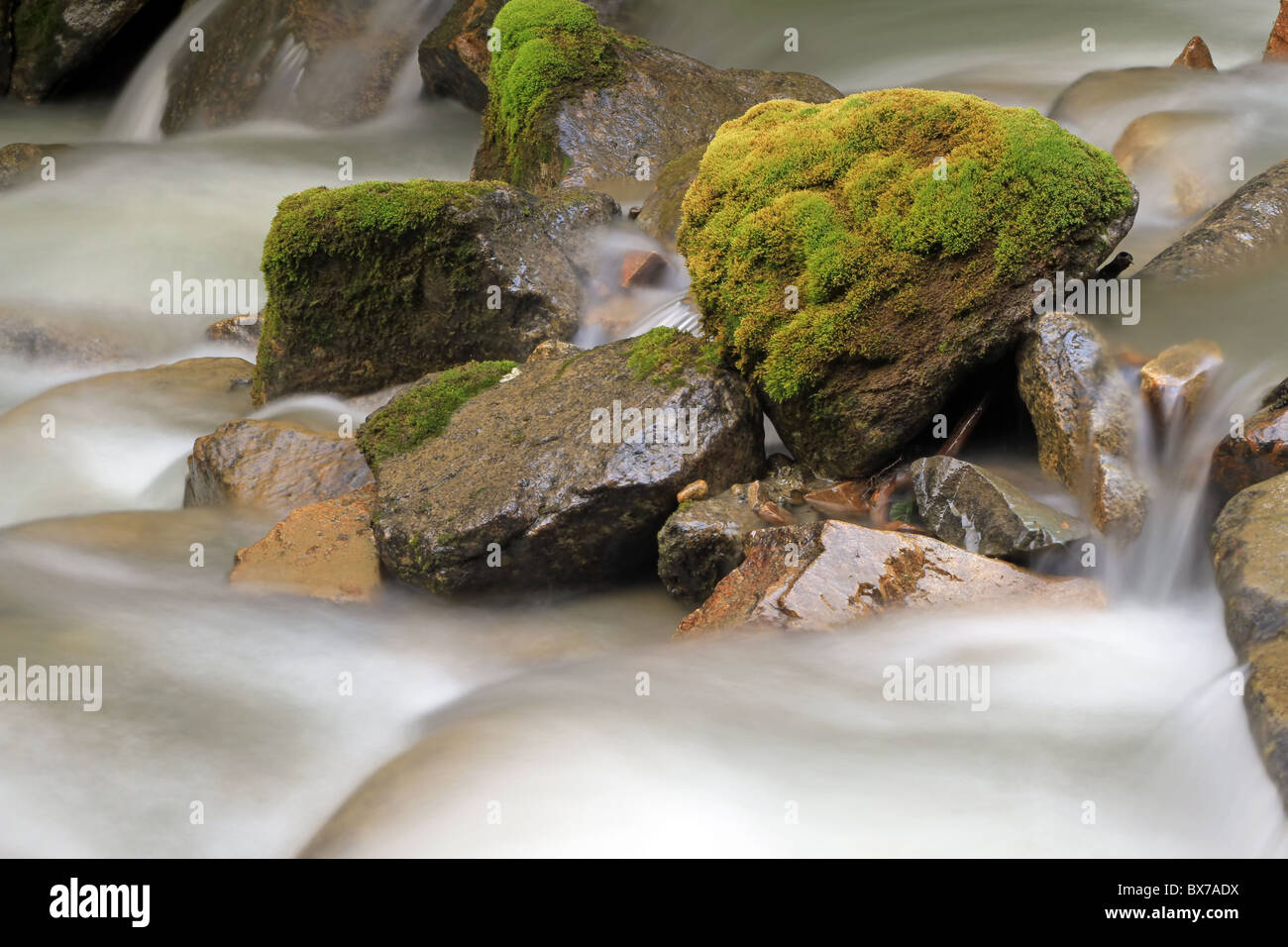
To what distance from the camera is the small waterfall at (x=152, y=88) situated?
15531 millimetres

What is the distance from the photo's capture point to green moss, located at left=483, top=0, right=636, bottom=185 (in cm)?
1105

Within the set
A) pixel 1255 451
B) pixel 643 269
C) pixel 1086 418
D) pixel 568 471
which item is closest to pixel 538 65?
Answer: pixel 643 269

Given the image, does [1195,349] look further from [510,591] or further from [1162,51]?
[1162,51]

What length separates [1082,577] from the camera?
5926 mm

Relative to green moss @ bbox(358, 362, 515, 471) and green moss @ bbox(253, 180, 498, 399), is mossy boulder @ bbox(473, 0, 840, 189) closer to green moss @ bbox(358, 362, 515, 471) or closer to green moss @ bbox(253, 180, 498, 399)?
green moss @ bbox(253, 180, 498, 399)

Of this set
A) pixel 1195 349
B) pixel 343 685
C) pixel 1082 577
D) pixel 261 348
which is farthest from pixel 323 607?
pixel 1195 349

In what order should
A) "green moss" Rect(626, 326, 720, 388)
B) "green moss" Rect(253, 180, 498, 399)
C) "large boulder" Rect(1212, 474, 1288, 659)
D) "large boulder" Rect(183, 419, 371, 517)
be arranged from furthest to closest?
"green moss" Rect(253, 180, 498, 399)
"large boulder" Rect(183, 419, 371, 517)
"green moss" Rect(626, 326, 720, 388)
"large boulder" Rect(1212, 474, 1288, 659)

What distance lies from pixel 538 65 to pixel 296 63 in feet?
16.7

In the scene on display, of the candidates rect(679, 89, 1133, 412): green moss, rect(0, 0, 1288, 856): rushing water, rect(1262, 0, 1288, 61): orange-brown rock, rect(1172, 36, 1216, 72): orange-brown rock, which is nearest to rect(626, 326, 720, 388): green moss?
rect(679, 89, 1133, 412): green moss

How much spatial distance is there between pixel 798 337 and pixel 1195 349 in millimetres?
2031

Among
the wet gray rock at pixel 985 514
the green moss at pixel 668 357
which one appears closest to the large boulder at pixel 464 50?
the green moss at pixel 668 357

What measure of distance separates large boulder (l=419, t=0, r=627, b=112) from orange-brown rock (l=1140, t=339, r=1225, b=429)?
8823 mm

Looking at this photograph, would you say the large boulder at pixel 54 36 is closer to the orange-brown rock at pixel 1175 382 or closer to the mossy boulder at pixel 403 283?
the mossy boulder at pixel 403 283

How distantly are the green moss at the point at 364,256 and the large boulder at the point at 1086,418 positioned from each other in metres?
3.86
